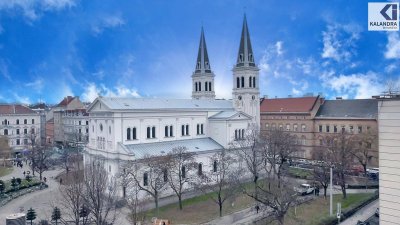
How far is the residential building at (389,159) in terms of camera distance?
22.4 m

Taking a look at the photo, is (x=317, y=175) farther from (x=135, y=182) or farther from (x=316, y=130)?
(x=316, y=130)

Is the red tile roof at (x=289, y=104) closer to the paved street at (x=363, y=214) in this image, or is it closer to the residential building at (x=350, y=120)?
the residential building at (x=350, y=120)

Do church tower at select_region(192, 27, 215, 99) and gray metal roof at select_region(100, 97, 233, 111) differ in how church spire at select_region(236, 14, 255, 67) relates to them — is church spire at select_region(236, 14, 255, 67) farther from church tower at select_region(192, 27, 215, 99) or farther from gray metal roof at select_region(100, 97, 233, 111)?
church tower at select_region(192, 27, 215, 99)

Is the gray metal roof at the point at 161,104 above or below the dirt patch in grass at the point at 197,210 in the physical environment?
above

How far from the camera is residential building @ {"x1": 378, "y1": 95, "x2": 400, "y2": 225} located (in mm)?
22438

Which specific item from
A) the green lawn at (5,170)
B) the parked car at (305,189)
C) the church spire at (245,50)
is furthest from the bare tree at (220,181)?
the green lawn at (5,170)

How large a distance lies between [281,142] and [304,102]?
18176 mm

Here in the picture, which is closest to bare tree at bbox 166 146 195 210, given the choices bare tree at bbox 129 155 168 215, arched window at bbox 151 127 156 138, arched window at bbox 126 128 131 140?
bare tree at bbox 129 155 168 215

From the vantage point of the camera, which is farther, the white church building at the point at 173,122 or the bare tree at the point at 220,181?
the white church building at the point at 173,122

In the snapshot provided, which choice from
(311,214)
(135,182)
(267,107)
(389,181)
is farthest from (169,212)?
(267,107)

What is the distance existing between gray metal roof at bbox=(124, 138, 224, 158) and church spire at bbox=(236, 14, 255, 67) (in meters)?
14.1

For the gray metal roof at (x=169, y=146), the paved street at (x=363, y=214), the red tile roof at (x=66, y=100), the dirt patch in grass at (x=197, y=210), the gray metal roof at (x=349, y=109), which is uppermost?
the red tile roof at (x=66, y=100)

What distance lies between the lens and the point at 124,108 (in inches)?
1842

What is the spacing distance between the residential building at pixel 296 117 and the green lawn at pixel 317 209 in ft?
82.5
